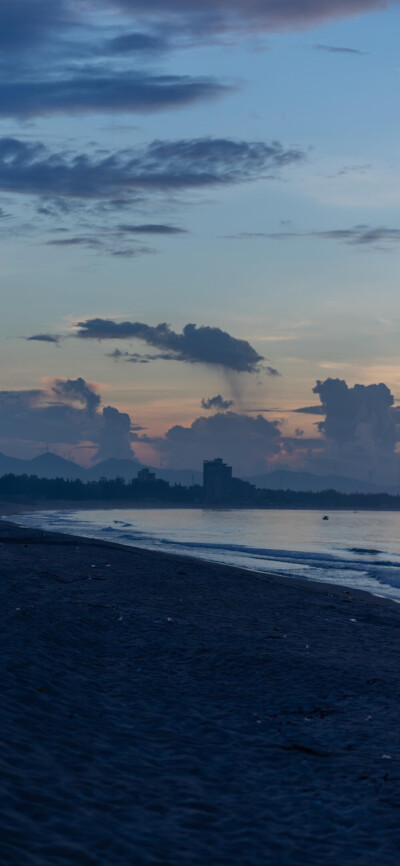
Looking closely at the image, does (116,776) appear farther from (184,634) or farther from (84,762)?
(184,634)

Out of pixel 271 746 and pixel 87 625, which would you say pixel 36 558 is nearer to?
pixel 87 625

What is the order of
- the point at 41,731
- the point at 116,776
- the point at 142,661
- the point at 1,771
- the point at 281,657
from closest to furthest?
the point at 1,771
the point at 116,776
the point at 41,731
the point at 142,661
the point at 281,657

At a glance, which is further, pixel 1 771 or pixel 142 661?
pixel 142 661

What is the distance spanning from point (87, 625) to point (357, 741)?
9054mm

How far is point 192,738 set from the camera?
11.1 m

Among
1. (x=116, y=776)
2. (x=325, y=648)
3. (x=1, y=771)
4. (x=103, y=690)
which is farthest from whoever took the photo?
(x=325, y=648)

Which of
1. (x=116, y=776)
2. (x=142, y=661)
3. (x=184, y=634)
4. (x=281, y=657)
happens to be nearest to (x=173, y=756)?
(x=116, y=776)

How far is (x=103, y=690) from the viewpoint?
13109 mm

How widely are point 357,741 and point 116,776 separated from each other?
13.5 ft

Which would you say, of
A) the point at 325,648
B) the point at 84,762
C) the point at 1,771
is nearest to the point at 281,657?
the point at 325,648

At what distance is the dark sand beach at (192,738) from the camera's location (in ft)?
25.1

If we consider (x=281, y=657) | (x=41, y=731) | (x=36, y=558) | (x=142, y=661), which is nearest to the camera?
(x=41, y=731)

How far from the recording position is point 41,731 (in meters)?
10.2

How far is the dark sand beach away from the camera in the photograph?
7656 mm
